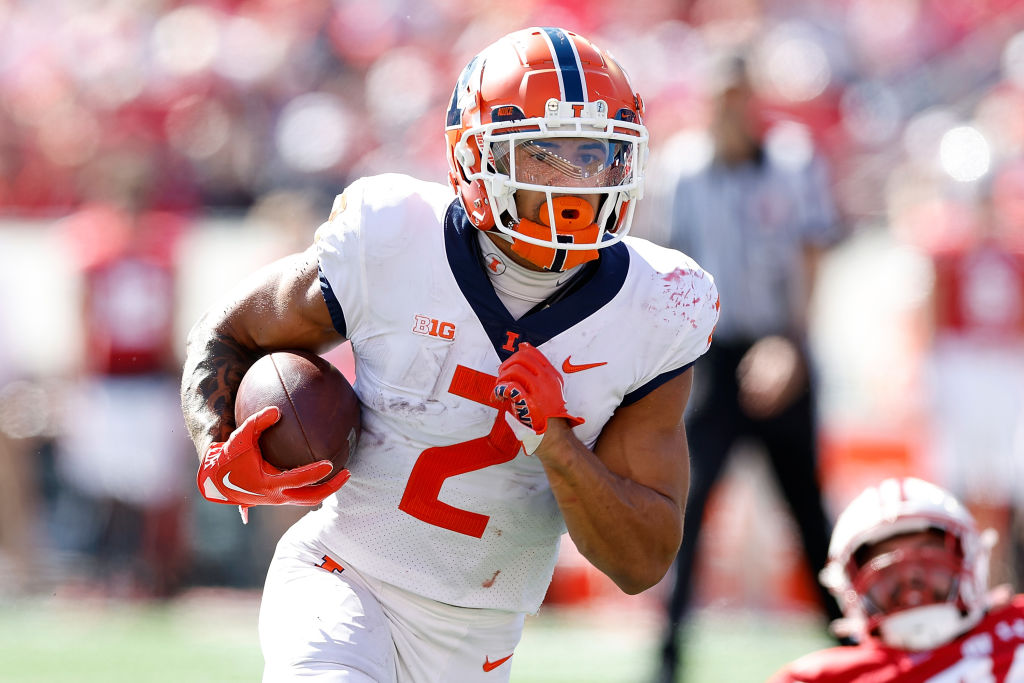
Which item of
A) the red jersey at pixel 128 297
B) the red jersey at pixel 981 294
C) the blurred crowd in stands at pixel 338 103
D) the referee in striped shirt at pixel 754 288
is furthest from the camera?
the blurred crowd in stands at pixel 338 103

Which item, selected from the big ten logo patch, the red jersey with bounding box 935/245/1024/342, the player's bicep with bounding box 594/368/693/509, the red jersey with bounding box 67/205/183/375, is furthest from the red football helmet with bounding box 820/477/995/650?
the red jersey with bounding box 67/205/183/375

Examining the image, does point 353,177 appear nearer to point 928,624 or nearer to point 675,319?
point 675,319

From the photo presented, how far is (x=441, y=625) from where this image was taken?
271 cm

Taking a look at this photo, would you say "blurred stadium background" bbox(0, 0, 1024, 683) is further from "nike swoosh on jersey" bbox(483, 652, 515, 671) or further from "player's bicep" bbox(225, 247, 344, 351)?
"player's bicep" bbox(225, 247, 344, 351)

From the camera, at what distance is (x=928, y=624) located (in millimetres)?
2826

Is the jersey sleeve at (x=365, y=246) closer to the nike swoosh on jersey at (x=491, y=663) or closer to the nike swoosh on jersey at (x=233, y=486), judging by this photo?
the nike swoosh on jersey at (x=233, y=486)

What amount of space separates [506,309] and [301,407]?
0.44 metres

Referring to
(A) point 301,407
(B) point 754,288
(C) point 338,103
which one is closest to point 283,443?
(A) point 301,407

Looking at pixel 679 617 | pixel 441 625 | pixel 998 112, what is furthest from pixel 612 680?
pixel 998 112

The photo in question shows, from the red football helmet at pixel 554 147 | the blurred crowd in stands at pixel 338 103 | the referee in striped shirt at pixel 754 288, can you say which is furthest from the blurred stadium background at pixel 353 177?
the red football helmet at pixel 554 147

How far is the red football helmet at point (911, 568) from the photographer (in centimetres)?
284

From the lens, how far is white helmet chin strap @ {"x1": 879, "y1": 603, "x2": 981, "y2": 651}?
2.82 metres

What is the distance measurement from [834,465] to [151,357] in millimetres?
3465

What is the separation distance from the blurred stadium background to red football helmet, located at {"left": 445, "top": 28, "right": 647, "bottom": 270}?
2454mm
